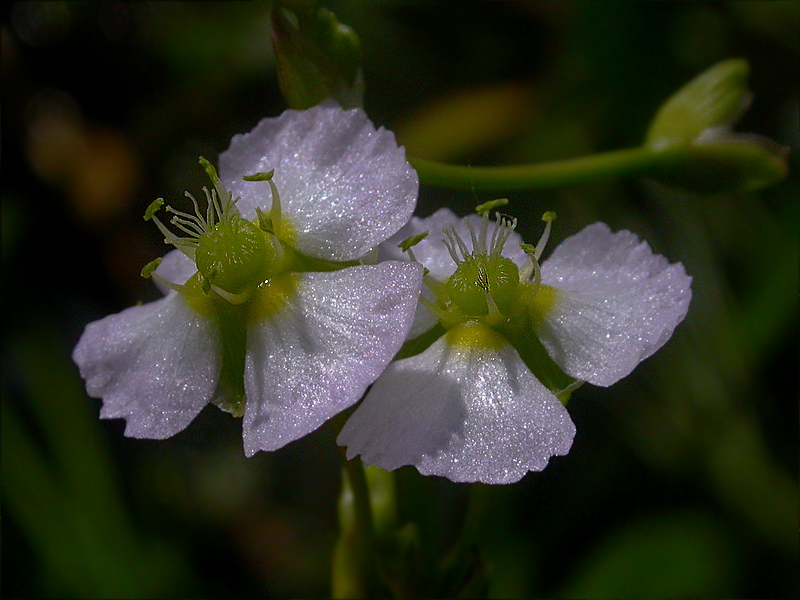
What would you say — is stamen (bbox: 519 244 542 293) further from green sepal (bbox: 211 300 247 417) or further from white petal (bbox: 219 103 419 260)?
green sepal (bbox: 211 300 247 417)

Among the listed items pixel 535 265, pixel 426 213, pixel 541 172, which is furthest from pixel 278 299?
pixel 426 213

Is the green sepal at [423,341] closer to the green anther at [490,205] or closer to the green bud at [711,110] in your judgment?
the green anther at [490,205]

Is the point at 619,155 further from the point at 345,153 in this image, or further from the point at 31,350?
the point at 31,350

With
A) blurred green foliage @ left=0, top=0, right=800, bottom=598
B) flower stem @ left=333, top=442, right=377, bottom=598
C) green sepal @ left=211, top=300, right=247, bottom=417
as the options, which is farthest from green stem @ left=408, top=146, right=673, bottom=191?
blurred green foliage @ left=0, top=0, right=800, bottom=598

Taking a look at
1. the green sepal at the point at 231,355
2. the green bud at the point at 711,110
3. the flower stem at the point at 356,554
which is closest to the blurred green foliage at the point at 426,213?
the flower stem at the point at 356,554

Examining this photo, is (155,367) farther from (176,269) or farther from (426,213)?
(426,213)

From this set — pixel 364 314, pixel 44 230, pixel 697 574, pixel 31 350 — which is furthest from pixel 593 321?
pixel 44 230
